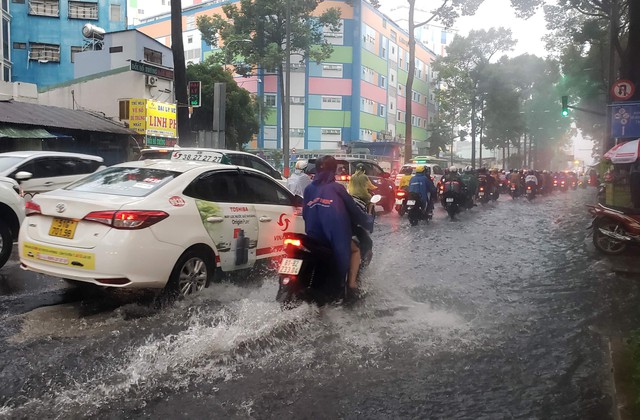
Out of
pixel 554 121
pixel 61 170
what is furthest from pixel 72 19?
pixel 554 121

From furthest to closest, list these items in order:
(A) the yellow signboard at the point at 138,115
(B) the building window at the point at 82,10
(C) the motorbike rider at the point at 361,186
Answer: (B) the building window at the point at 82,10, (A) the yellow signboard at the point at 138,115, (C) the motorbike rider at the point at 361,186

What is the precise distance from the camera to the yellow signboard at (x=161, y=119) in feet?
79.2

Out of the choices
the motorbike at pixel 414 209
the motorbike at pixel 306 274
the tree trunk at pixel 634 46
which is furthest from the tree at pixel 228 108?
the motorbike at pixel 306 274

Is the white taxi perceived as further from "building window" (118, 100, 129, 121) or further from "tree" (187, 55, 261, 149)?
"tree" (187, 55, 261, 149)

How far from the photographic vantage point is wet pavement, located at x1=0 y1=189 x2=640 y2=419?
383cm

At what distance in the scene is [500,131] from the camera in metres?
59.7

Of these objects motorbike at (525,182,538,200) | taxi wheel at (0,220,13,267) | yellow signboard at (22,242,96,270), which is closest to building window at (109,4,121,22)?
motorbike at (525,182,538,200)

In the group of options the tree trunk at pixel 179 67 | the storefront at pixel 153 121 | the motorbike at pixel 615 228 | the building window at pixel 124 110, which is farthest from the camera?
the building window at pixel 124 110

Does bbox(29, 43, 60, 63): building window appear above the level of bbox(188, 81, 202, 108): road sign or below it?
above

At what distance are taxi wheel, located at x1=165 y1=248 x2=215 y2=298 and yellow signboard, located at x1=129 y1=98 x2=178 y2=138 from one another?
18928 mm

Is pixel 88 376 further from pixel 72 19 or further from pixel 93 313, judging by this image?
pixel 72 19

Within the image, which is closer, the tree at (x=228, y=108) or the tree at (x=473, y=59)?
the tree at (x=228, y=108)

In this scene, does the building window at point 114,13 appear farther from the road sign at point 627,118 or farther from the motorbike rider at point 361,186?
the road sign at point 627,118

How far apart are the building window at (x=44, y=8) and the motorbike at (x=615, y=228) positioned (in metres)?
39.1
